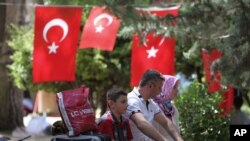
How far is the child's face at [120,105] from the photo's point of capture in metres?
6.72

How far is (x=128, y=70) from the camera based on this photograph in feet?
64.1

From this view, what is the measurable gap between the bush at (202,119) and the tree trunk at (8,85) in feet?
30.9

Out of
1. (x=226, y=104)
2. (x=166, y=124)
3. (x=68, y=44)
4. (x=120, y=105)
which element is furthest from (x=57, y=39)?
(x=120, y=105)

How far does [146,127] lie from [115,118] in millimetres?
316

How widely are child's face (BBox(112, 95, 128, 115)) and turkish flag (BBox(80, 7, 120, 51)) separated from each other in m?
8.42

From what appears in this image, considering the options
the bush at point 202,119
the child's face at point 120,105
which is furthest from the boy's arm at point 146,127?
the bush at point 202,119

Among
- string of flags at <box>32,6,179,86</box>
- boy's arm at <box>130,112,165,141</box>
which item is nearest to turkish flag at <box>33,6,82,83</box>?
string of flags at <box>32,6,179,86</box>

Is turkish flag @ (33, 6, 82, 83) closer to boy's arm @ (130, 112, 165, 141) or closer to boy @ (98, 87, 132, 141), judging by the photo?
boy's arm @ (130, 112, 165, 141)

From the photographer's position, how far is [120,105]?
6.73 metres

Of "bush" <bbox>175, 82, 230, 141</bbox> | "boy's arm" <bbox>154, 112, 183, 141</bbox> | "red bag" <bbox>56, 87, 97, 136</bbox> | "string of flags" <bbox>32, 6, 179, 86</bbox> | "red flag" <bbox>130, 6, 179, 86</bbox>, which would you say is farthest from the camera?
"string of flags" <bbox>32, 6, 179, 86</bbox>

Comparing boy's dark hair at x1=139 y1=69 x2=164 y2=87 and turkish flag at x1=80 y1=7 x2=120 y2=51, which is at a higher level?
turkish flag at x1=80 y1=7 x2=120 y2=51

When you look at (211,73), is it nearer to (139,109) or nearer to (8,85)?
(8,85)

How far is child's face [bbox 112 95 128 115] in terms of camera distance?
22.0 feet

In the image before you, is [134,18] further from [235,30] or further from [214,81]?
[214,81]
